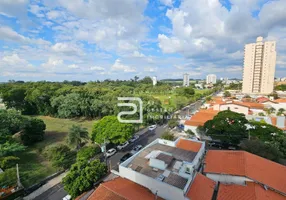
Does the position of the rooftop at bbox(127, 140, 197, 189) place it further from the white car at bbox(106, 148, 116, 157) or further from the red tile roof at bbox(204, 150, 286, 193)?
the white car at bbox(106, 148, 116, 157)

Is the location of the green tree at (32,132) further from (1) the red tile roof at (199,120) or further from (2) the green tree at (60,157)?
(1) the red tile roof at (199,120)

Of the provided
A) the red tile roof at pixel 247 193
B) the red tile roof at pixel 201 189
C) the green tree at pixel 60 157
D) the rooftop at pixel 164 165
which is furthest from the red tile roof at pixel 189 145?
the green tree at pixel 60 157

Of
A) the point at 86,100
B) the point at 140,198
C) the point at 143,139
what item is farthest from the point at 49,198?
the point at 86,100

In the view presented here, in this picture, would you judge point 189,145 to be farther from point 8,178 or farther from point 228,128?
point 8,178

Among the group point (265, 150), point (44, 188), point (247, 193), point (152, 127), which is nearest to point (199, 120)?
point (152, 127)

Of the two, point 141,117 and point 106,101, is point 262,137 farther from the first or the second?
point 106,101

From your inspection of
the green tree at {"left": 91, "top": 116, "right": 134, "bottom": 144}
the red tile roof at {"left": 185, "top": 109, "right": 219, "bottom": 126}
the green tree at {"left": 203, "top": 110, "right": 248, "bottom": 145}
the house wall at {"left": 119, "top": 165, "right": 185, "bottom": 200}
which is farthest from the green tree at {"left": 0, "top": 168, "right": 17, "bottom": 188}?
the red tile roof at {"left": 185, "top": 109, "right": 219, "bottom": 126}
